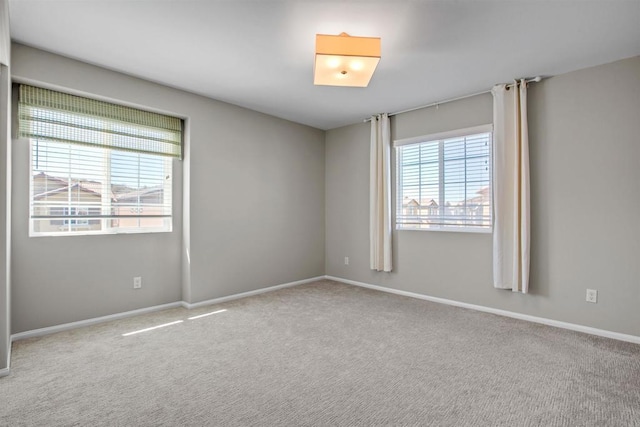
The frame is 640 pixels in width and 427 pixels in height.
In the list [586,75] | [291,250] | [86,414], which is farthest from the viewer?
[291,250]

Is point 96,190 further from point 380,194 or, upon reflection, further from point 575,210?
point 575,210

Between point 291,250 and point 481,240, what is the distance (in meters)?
2.67

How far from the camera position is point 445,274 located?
13.4 feet

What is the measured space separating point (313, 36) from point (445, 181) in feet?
8.09

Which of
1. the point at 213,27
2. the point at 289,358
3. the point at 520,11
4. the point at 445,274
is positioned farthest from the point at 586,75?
the point at 289,358

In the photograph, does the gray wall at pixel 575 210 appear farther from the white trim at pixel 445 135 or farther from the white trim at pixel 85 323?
the white trim at pixel 85 323

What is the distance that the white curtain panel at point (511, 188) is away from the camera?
3.37 m

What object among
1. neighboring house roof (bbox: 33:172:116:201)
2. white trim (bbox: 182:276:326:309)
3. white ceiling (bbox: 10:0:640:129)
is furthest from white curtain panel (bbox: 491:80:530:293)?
neighboring house roof (bbox: 33:172:116:201)

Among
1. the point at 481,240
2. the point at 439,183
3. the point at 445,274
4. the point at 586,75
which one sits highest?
the point at 586,75

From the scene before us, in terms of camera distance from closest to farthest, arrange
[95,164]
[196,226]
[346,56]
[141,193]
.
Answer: [346,56] → [95,164] → [141,193] → [196,226]

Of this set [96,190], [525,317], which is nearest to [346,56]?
[96,190]

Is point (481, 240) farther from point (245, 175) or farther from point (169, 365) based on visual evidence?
point (169, 365)

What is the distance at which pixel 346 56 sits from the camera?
238 cm

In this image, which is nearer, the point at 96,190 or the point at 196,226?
the point at 96,190
